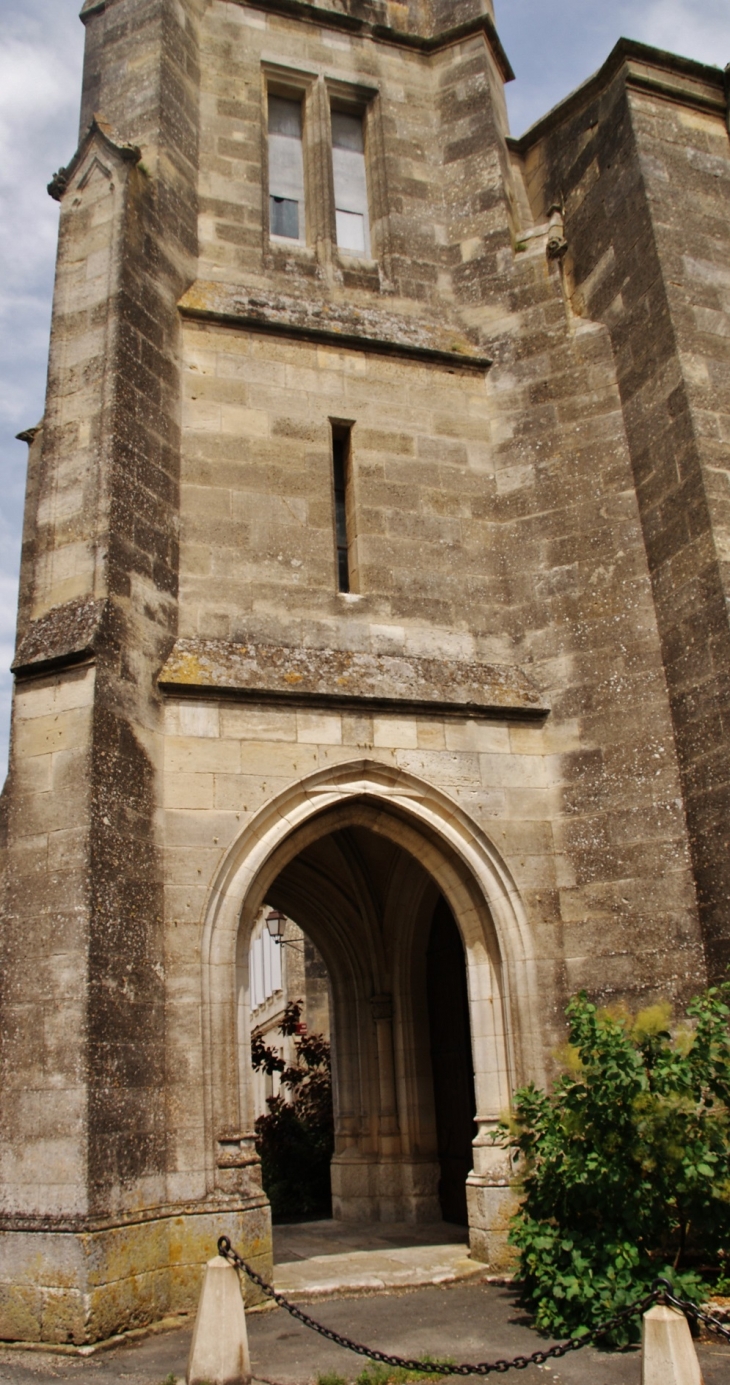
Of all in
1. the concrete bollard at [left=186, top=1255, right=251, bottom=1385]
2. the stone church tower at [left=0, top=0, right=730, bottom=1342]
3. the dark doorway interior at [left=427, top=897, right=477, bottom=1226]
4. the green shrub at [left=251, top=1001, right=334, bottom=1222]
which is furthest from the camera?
the green shrub at [left=251, top=1001, right=334, bottom=1222]

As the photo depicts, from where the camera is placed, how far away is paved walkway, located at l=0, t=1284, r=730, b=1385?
4273 mm

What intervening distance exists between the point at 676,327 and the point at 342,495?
7.87 feet

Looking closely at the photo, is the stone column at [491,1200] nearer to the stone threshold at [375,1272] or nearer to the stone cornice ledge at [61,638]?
the stone threshold at [375,1272]

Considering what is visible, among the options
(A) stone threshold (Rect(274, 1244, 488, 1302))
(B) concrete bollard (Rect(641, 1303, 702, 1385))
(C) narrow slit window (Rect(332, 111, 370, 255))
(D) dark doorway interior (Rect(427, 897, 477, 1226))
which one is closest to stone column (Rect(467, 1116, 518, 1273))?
(A) stone threshold (Rect(274, 1244, 488, 1302))

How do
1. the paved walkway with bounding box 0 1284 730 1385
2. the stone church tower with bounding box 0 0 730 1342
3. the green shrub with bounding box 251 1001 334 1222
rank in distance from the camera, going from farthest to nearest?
the green shrub with bounding box 251 1001 334 1222 → the stone church tower with bounding box 0 0 730 1342 → the paved walkway with bounding box 0 1284 730 1385

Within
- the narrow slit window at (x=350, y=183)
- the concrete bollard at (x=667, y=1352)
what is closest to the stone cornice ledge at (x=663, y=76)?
the narrow slit window at (x=350, y=183)

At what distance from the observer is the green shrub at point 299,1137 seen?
9641mm

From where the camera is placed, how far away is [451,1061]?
8320mm

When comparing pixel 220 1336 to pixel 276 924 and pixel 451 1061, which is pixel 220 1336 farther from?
pixel 276 924

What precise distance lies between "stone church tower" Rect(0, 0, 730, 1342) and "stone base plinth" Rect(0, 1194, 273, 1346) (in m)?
0.02

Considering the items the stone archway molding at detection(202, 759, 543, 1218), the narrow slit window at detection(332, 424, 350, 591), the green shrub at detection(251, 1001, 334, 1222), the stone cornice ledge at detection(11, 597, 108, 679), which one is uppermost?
the narrow slit window at detection(332, 424, 350, 591)

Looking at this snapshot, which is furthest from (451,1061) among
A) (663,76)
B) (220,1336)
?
(663,76)

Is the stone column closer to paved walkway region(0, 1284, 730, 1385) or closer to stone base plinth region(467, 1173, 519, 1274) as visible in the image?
stone base plinth region(467, 1173, 519, 1274)

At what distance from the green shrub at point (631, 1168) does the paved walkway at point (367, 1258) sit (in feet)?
3.07
